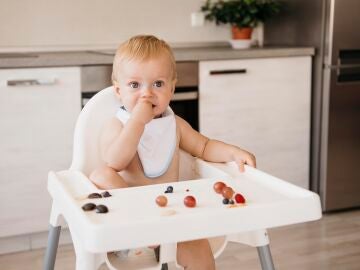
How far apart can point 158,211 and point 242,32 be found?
7.64 feet

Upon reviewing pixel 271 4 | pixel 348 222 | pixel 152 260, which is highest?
pixel 271 4

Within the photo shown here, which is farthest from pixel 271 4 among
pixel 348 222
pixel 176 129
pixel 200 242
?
pixel 200 242

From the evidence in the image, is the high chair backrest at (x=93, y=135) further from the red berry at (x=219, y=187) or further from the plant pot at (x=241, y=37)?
the plant pot at (x=241, y=37)

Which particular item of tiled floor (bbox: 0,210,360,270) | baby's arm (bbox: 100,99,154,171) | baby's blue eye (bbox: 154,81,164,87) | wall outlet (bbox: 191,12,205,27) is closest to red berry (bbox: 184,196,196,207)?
baby's arm (bbox: 100,99,154,171)

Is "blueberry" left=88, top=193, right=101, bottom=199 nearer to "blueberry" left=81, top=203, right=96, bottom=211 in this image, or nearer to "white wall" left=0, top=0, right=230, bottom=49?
"blueberry" left=81, top=203, right=96, bottom=211

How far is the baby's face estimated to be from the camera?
1575 millimetres

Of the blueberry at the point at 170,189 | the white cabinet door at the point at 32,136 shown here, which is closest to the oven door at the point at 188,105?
the white cabinet door at the point at 32,136

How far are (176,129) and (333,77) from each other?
1.63 meters

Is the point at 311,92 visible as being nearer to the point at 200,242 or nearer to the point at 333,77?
the point at 333,77

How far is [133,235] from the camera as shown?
1.16 metres

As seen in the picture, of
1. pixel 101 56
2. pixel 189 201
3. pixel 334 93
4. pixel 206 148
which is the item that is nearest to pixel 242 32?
pixel 334 93

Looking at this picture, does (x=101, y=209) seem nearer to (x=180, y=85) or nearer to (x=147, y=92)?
(x=147, y=92)

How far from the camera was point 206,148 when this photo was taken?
1.77 meters

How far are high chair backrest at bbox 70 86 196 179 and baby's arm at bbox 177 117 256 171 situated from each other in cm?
3
